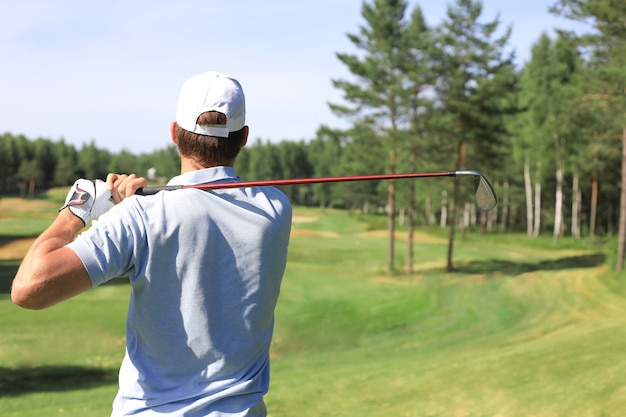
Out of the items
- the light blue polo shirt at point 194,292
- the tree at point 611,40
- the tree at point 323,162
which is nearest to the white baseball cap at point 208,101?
the light blue polo shirt at point 194,292

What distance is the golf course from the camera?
30.2 ft

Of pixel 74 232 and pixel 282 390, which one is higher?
pixel 74 232

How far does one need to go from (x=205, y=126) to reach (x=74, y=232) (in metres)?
0.47

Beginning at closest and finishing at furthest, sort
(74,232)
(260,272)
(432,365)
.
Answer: (74,232) < (260,272) < (432,365)

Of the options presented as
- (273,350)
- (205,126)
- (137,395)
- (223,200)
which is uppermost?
(205,126)

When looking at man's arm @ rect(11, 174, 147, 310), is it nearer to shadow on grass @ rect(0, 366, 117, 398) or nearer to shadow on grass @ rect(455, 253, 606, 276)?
shadow on grass @ rect(0, 366, 117, 398)

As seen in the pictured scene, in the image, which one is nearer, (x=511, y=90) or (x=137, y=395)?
(x=137, y=395)

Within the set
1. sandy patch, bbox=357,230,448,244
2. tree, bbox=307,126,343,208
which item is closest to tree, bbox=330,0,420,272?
sandy patch, bbox=357,230,448,244

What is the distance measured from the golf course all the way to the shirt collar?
6.76m

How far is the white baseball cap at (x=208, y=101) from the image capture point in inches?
80.4

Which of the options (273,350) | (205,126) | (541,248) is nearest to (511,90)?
(541,248)

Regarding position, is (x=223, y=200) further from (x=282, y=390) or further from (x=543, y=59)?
(x=543, y=59)

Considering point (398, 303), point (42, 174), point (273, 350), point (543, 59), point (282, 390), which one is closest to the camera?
point (282, 390)

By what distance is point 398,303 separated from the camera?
23.3 meters
